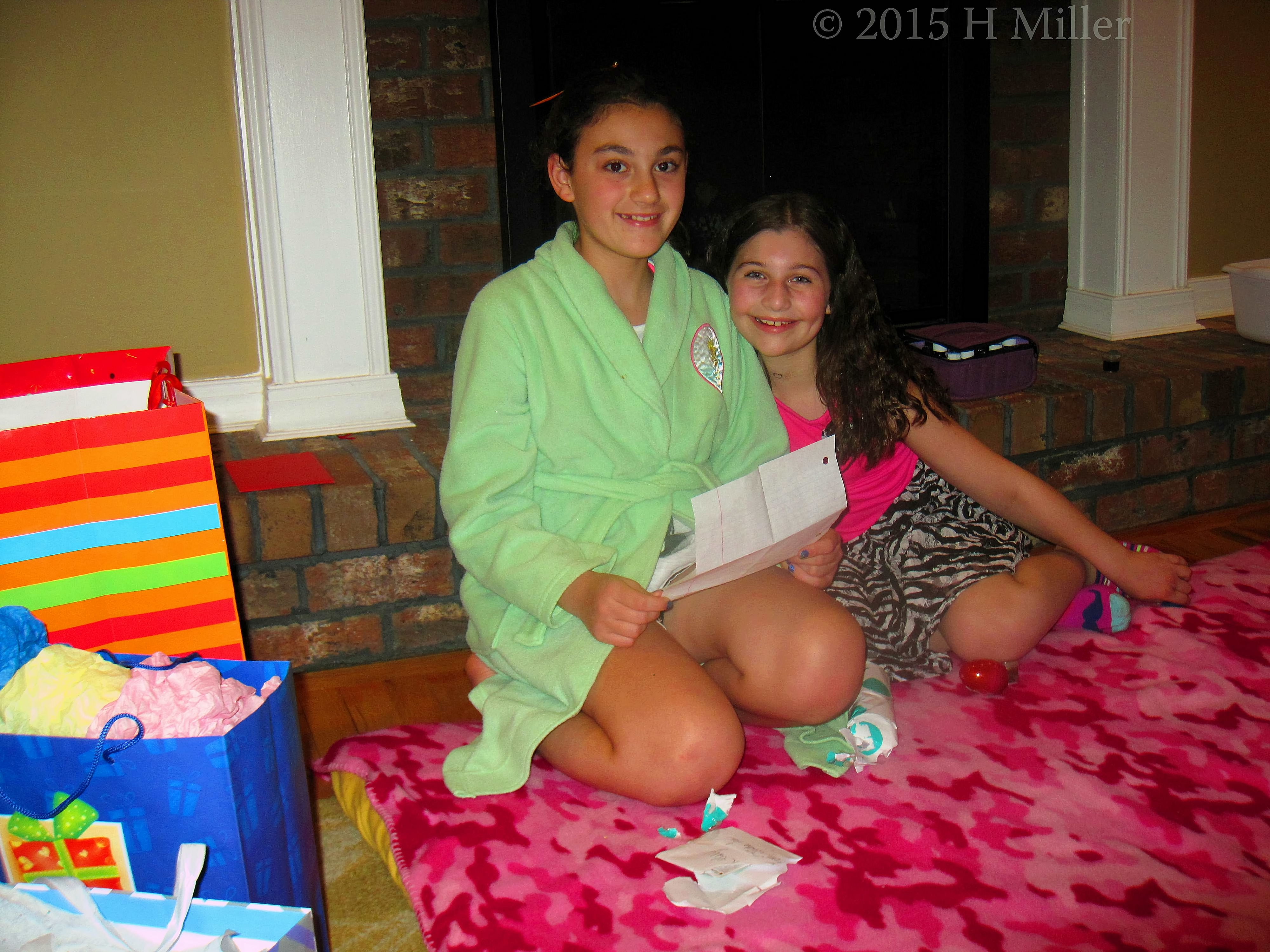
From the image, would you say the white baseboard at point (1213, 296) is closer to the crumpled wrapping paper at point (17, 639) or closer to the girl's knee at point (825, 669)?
the girl's knee at point (825, 669)

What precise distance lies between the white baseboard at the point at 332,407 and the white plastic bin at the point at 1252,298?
1.67m

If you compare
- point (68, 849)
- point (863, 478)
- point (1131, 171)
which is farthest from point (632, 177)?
point (1131, 171)

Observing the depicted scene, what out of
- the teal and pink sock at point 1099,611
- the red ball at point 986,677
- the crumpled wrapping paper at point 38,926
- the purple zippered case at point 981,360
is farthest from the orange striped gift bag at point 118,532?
the purple zippered case at point 981,360

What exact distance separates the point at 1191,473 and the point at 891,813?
4.08 feet

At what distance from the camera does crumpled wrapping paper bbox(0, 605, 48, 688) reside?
80 centimetres

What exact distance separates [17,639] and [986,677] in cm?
106

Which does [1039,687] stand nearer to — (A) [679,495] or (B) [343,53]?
(A) [679,495]

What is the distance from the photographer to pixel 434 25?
5.73ft

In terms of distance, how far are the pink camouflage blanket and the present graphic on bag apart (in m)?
0.30

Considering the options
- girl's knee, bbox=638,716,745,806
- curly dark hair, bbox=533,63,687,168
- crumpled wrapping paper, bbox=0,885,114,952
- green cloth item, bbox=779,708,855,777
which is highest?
curly dark hair, bbox=533,63,687,168

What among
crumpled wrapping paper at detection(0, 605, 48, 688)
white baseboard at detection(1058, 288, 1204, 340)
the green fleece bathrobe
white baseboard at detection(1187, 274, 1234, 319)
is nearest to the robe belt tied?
the green fleece bathrobe

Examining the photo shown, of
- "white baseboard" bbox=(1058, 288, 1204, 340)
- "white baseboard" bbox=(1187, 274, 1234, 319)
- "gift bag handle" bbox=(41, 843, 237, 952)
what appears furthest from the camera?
"white baseboard" bbox=(1187, 274, 1234, 319)

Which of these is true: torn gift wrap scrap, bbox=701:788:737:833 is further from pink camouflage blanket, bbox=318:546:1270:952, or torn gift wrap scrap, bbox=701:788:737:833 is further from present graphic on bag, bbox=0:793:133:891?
present graphic on bag, bbox=0:793:133:891

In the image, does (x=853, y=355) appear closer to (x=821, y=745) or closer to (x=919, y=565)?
(x=919, y=565)
